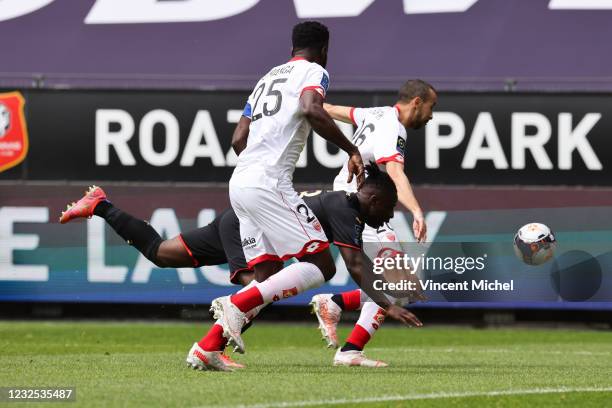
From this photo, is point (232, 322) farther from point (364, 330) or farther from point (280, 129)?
point (364, 330)

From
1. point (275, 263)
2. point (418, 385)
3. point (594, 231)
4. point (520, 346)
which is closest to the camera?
point (418, 385)

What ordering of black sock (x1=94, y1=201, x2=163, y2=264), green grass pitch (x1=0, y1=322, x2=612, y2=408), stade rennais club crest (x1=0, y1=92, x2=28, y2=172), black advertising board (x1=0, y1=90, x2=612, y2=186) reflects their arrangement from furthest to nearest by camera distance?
stade rennais club crest (x1=0, y1=92, x2=28, y2=172) < black advertising board (x1=0, y1=90, x2=612, y2=186) < black sock (x1=94, y1=201, x2=163, y2=264) < green grass pitch (x1=0, y1=322, x2=612, y2=408)

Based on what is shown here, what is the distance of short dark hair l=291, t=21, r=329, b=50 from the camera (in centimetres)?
828

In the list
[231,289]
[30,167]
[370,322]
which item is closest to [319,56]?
[370,322]

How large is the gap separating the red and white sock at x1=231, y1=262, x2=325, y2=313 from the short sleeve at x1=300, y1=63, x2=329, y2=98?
1047 mm

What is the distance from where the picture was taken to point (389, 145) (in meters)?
9.39

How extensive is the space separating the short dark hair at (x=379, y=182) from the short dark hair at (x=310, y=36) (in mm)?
849

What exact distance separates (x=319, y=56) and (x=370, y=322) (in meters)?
1.97

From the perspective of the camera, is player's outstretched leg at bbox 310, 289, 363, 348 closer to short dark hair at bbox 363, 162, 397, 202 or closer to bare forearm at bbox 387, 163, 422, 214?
bare forearm at bbox 387, 163, 422, 214

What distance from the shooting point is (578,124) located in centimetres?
1590

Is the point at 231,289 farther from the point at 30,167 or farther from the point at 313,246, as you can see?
the point at 313,246

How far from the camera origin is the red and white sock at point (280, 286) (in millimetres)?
7879

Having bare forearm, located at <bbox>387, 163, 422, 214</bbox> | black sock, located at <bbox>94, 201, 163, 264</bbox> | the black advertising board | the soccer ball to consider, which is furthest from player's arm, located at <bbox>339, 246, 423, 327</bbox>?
the black advertising board

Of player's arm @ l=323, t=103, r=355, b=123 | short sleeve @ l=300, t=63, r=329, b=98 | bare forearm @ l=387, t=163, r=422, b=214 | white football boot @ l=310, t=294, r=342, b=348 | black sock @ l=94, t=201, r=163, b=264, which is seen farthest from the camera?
player's arm @ l=323, t=103, r=355, b=123
